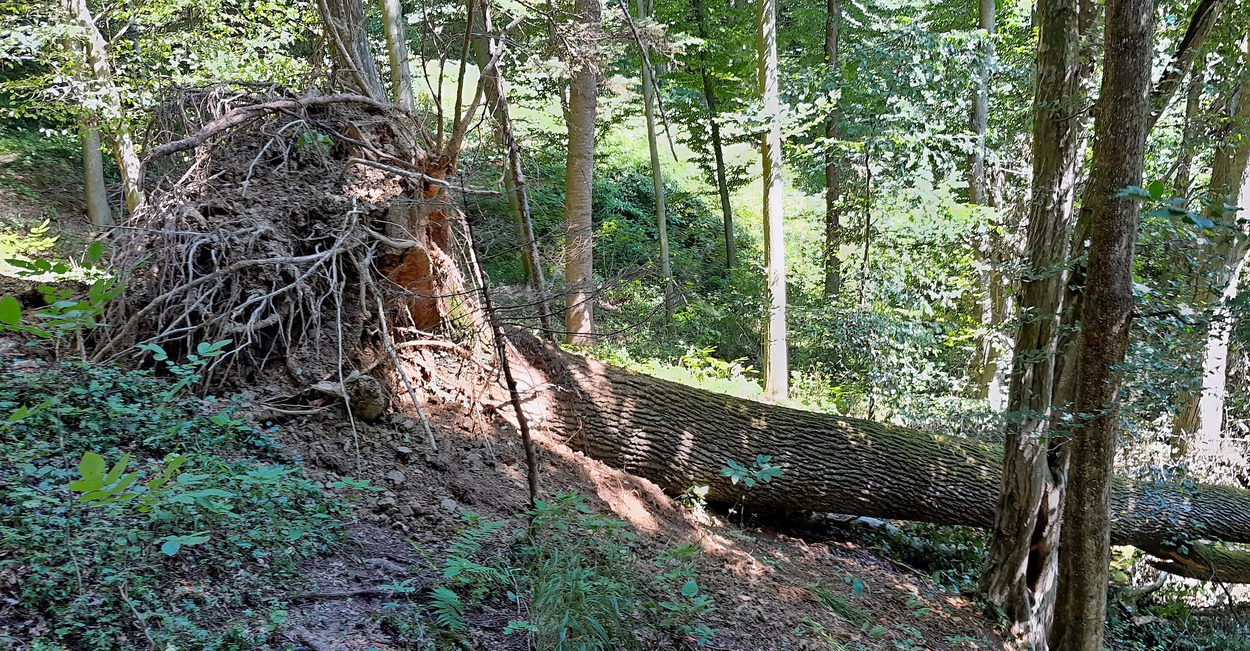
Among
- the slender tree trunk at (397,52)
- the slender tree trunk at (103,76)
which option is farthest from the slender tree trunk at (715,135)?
the slender tree trunk at (103,76)

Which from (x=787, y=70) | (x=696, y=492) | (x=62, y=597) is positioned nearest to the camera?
(x=62, y=597)

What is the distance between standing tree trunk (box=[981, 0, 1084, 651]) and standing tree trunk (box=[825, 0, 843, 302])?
5.94 meters

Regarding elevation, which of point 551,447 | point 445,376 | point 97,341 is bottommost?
point 551,447

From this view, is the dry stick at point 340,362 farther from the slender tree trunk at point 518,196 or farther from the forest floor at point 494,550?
the slender tree trunk at point 518,196

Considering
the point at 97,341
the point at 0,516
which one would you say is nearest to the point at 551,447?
the point at 97,341

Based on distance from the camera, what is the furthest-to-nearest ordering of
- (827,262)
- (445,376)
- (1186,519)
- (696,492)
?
1. (827,262)
2. (1186,519)
3. (696,492)
4. (445,376)

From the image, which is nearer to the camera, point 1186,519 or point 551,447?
point 551,447

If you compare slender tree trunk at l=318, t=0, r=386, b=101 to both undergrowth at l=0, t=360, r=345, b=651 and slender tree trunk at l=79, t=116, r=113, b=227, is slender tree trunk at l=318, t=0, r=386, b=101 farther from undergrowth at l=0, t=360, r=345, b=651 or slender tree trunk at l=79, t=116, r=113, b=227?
slender tree trunk at l=79, t=116, r=113, b=227

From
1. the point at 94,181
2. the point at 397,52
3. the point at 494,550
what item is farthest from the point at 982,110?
the point at 94,181

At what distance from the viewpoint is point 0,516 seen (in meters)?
2.50

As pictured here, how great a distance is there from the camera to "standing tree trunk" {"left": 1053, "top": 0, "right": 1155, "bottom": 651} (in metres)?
4.13

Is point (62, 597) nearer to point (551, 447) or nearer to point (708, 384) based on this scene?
point (551, 447)

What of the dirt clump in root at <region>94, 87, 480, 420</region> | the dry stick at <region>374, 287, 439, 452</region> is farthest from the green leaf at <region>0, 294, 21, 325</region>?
the dry stick at <region>374, 287, 439, 452</region>

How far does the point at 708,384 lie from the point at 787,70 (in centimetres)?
578
